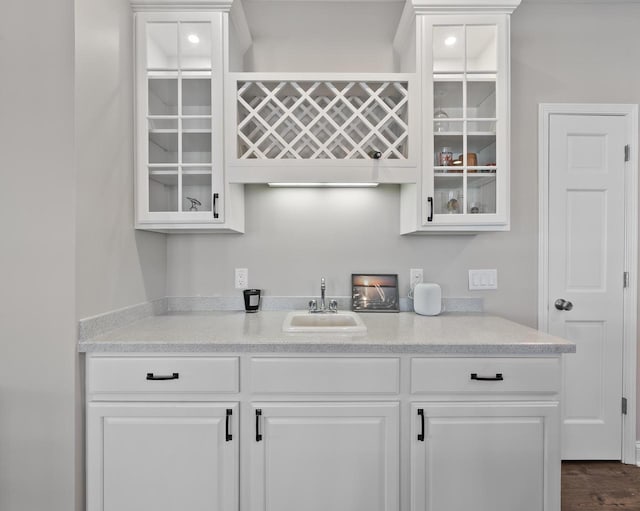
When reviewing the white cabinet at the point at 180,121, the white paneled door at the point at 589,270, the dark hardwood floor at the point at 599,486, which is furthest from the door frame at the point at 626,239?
the white cabinet at the point at 180,121

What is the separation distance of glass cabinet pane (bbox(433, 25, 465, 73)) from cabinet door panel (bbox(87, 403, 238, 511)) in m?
1.89

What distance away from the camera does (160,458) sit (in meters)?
1.44

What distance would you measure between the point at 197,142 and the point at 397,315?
1.40 meters

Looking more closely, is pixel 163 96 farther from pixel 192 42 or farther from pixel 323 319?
pixel 323 319

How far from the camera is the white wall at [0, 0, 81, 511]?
4.57 ft

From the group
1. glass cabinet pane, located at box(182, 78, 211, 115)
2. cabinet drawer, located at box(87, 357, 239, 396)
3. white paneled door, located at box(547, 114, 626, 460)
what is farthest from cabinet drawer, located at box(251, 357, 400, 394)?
white paneled door, located at box(547, 114, 626, 460)

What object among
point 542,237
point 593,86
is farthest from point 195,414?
point 593,86

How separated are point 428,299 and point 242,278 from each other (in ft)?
3.58

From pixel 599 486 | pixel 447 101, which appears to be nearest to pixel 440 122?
pixel 447 101

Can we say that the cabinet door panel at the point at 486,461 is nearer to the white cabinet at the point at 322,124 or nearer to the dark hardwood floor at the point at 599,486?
the dark hardwood floor at the point at 599,486

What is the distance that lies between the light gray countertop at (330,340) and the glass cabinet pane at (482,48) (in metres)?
1.31

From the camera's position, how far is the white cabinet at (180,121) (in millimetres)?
1829

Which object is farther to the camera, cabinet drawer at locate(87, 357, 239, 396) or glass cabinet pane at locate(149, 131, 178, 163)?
glass cabinet pane at locate(149, 131, 178, 163)

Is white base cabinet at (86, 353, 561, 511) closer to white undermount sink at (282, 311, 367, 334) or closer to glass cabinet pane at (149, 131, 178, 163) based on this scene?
white undermount sink at (282, 311, 367, 334)
